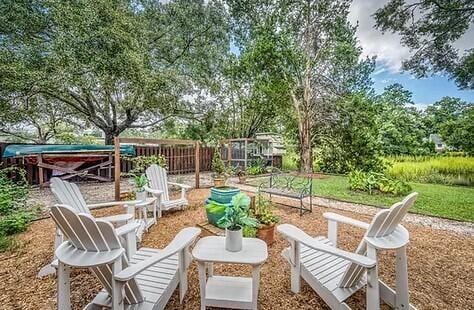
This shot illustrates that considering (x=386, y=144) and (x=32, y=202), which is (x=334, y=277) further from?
(x=386, y=144)

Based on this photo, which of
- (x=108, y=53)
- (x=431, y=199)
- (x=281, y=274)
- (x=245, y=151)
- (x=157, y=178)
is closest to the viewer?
(x=281, y=274)

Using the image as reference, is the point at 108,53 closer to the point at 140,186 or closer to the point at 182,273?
the point at 140,186

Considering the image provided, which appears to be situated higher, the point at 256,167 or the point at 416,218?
the point at 256,167

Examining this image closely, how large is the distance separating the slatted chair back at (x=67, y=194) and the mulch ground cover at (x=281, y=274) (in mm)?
696

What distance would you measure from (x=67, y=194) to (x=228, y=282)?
6.45ft

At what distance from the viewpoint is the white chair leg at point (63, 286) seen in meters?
1.54

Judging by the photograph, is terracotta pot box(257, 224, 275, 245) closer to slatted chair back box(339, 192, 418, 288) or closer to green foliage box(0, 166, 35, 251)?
slatted chair back box(339, 192, 418, 288)

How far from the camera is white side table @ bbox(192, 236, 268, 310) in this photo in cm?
182

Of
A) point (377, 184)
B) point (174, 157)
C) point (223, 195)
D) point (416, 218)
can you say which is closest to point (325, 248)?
point (223, 195)

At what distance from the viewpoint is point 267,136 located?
49.8 ft

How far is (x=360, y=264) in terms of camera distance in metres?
1.62

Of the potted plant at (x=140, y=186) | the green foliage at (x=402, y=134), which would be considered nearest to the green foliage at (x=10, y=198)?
the potted plant at (x=140, y=186)

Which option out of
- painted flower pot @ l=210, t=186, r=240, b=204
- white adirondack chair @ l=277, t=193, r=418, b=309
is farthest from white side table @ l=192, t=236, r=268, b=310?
painted flower pot @ l=210, t=186, r=240, b=204

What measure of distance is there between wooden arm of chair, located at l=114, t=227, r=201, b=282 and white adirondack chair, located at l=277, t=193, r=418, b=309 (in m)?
0.83
